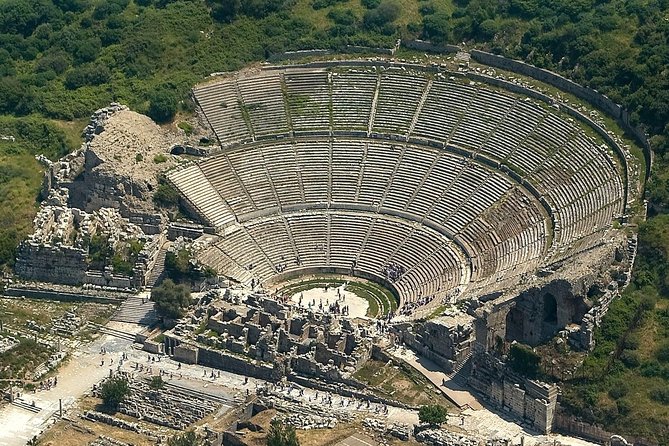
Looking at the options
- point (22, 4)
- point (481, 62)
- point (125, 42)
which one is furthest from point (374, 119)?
point (22, 4)

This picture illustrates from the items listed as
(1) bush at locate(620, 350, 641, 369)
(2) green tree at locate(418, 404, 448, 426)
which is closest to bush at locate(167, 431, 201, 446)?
(2) green tree at locate(418, 404, 448, 426)

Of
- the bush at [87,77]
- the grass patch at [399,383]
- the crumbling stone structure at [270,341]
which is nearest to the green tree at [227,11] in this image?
the bush at [87,77]

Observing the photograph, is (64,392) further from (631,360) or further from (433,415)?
(631,360)

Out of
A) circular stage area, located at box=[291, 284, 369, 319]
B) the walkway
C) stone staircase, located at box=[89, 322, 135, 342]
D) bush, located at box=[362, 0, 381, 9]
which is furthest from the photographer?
bush, located at box=[362, 0, 381, 9]

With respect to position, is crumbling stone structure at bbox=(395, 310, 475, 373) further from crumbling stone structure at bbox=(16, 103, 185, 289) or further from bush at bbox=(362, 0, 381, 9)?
bush at bbox=(362, 0, 381, 9)

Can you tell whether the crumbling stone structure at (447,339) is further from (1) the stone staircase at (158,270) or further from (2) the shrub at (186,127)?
(2) the shrub at (186,127)

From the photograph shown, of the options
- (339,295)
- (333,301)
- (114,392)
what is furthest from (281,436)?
(339,295)
